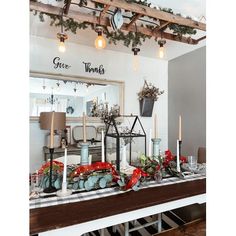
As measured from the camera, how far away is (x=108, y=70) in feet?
11.3

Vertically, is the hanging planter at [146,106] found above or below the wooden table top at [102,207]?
above

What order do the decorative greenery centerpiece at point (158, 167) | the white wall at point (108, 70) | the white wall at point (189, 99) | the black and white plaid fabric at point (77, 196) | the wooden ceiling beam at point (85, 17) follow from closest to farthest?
1. the black and white plaid fabric at point (77, 196)
2. the decorative greenery centerpiece at point (158, 167)
3. the wooden ceiling beam at point (85, 17)
4. the white wall at point (108, 70)
5. the white wall at point (189, 99)

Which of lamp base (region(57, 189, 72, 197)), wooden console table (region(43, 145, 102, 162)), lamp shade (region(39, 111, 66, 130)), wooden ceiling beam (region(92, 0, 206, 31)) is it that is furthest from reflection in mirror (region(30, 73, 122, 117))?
lamp base (region(57, 189, 72, 197))

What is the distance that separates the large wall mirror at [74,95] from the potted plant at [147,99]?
1.27 feet

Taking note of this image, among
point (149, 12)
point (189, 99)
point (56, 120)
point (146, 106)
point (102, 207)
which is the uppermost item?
point (149, 12)

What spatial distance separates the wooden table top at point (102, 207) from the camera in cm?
92

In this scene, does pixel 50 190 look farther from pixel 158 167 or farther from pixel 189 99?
pixel 189 99

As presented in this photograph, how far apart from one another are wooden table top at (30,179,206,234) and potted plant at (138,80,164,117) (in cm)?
231

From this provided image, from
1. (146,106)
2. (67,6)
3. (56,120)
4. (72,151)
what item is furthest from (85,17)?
(146,106)

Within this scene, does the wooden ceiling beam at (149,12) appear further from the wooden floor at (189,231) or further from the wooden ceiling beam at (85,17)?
the wooden floor at (189,231)

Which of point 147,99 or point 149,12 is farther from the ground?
point 149,12

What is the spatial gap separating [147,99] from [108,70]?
862 mm

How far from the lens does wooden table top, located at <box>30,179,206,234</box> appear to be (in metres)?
0.92

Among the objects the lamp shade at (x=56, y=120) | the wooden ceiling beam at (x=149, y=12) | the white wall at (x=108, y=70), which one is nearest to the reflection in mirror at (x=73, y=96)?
the white wall at (x=108, y=70)
